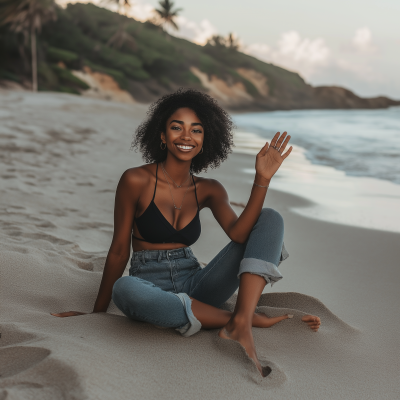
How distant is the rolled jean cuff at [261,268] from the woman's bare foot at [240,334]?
0.24 meters

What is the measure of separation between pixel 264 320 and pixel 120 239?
85 centimetres

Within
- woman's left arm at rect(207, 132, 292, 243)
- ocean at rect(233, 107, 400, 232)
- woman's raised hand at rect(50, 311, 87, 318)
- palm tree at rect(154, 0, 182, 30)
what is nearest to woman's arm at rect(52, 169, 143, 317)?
woman's raised hand at rect(50, 311, 87, 318)

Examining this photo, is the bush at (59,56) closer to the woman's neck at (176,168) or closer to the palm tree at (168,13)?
the palm tree at (168,13)

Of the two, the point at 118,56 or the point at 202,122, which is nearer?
the point at 202,122

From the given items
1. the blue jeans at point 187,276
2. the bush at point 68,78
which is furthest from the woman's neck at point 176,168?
the bush at point 68,78

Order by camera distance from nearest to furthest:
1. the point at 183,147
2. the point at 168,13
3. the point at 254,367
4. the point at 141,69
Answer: the point at 254,367, the point at 183,147, the point at 141,69, the point at 168,13

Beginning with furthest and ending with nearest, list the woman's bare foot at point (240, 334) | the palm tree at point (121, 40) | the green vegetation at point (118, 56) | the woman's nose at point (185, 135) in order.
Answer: the palm tree at point (121, 40) → the green vegetation at point (118, 56) → the woman's nose at point (185, 135) → the woman's bare foot at point (240, 334)

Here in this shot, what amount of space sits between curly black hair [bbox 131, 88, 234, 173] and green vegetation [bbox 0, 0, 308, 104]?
88.3ft

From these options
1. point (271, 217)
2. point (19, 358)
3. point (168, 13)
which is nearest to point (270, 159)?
point (271, 217)

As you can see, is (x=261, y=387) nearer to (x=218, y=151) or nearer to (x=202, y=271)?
(x=202, y=271)

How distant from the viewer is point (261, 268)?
7.04 ft

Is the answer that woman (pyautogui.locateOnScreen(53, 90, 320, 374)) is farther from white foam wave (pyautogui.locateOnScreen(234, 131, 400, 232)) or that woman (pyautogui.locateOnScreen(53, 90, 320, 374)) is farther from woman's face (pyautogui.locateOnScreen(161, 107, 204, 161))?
white foam wave (pyautogui.locateOnScreen(234, 131, 400, 232))

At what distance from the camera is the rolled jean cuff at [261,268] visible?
213 centimetres

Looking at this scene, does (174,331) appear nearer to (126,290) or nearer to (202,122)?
(126,290)
